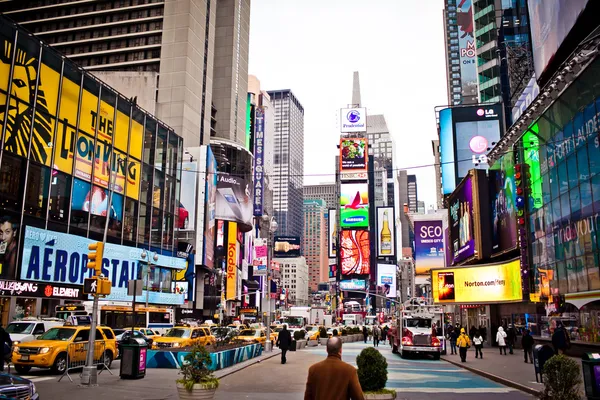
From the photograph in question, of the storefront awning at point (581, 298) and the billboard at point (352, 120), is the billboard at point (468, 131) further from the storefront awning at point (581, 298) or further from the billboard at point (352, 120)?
the billboard at point (352, 120)

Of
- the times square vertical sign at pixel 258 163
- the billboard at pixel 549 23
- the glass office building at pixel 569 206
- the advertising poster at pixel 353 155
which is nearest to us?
the glass office building at pixel 569 206

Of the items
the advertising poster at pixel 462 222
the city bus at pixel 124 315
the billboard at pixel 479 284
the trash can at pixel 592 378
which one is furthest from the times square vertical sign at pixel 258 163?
the trash can at pixel 592 378

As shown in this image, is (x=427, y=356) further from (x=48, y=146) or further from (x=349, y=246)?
(x=349, y=246)

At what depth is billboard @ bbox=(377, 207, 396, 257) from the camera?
538ft

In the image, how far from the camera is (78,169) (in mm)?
41281

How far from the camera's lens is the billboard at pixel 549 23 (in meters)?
29.7

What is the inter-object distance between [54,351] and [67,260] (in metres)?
22.3

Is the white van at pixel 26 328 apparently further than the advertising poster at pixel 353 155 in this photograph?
No

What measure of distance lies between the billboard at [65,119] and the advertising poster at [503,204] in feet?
92.6

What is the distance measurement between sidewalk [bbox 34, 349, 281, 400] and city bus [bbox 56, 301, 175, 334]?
16.7 meters

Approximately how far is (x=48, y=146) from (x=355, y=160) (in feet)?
367

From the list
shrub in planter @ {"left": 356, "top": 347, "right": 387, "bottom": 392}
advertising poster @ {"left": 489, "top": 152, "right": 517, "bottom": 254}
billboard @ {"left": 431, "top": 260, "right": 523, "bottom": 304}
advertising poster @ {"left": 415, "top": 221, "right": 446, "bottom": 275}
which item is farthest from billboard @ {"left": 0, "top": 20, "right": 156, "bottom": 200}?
advertising poster @ {"left": 415, "top": 221, "right": 446, "bottom": 275}

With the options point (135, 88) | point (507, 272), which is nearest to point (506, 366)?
point (507, 272)

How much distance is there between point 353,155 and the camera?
144750 mm
